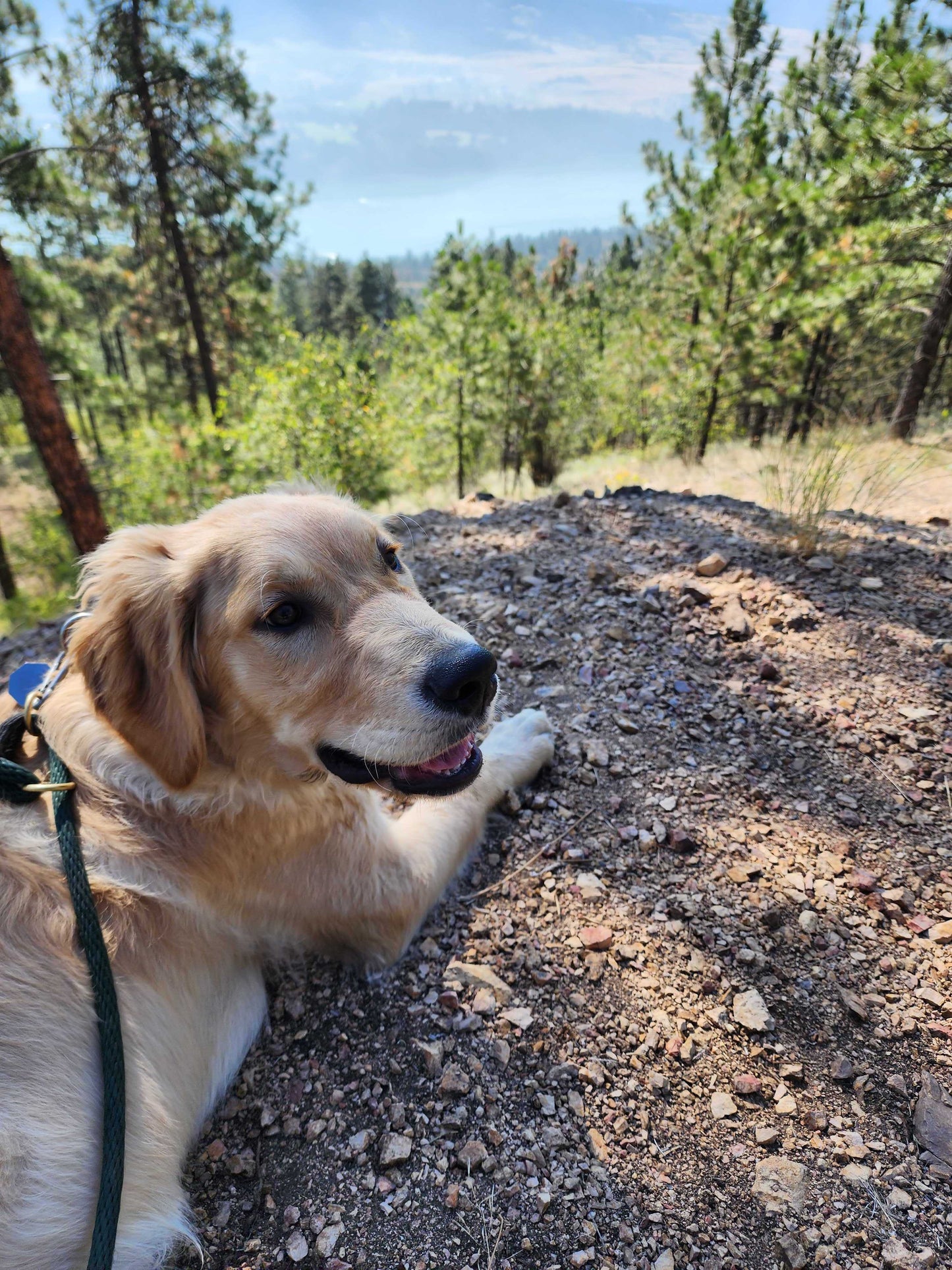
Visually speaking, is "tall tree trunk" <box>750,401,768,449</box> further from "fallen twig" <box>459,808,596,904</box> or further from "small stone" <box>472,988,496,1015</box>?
"small stone" <box>472,988,496,1015</box>

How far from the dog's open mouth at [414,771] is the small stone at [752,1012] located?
3.57 ft

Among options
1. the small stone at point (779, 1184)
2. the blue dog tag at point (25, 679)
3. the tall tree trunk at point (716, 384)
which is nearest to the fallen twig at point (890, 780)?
the small stone at point (779, 1184)

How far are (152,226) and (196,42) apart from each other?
324cm

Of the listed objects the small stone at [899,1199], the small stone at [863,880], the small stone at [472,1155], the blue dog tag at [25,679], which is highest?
the blue dog tag at [25,679]

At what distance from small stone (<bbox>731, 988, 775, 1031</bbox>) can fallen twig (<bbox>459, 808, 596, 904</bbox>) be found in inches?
33.7

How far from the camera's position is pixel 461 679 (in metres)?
1.84

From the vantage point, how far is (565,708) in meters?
3.38

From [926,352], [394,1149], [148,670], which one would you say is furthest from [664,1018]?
[926,352]

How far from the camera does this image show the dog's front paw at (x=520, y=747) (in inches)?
115

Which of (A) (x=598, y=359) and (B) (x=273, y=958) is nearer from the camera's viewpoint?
(B) (x=273, y=958)

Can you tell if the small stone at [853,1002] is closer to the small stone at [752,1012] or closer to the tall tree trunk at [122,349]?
the small stone at [752,1012]

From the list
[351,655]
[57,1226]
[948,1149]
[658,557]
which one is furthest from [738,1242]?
[658,557]

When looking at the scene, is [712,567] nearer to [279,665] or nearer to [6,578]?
[279,665]

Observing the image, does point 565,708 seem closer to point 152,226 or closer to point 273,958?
point 273,958
